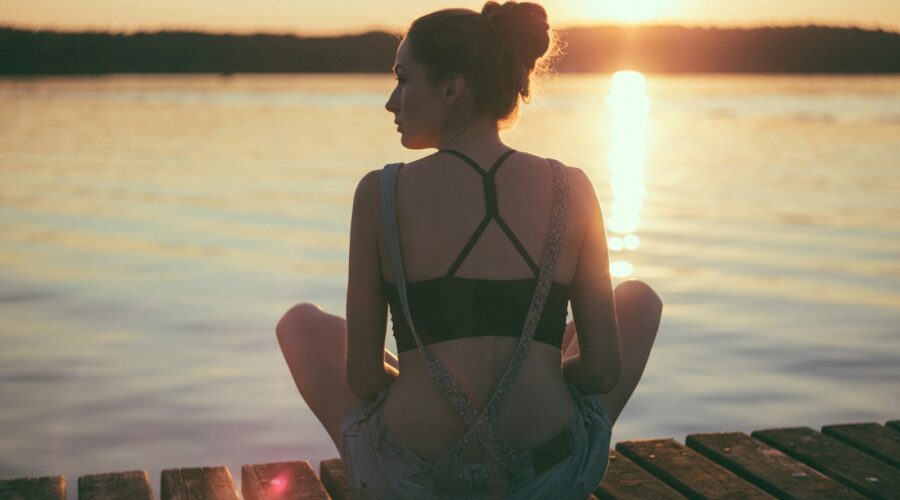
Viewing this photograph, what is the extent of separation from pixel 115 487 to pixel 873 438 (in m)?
2.76

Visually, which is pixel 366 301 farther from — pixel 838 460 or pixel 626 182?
pixel 626 182

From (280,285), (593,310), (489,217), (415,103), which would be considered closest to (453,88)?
(415,103)

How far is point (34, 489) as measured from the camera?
3857 millimetres

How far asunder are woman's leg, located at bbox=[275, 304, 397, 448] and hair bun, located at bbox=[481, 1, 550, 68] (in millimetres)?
1003

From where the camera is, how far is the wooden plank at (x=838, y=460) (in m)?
3.96

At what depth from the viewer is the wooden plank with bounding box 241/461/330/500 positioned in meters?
3.90

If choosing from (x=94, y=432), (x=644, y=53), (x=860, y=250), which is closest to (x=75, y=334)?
(x=94, y=432)

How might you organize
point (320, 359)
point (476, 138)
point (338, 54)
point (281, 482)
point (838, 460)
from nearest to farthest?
point (476, 138), point (320, 359), point (281, 482), point (838, 460), point (338, 54)

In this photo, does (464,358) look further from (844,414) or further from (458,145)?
(844,414)

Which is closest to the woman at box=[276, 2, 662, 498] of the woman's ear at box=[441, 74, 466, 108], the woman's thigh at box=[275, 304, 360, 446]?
the woman's ear at box=[441, 74, 466, 108]

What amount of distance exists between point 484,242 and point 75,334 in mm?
6657

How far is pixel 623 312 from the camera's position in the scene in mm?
3609

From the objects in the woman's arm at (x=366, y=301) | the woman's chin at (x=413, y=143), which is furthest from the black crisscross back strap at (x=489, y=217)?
the woman's arm at (x=366, y=301)

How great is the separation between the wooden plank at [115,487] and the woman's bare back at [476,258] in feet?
4.16
